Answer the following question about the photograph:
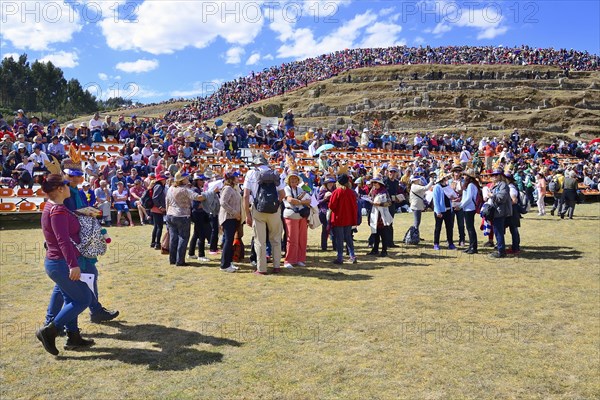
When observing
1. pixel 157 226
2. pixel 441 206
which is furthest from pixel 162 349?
pixel 441 206

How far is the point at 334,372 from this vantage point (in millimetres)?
4305

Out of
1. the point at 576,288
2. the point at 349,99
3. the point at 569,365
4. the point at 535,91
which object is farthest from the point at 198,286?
the point at 535,91

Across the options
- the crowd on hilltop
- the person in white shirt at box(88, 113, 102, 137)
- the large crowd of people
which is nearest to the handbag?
the large crowd of people

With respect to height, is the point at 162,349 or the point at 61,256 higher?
the point at 61,256

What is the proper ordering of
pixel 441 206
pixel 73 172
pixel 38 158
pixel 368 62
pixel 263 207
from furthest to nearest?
pixel 368 62
pixel 38 158
pixel 441 206
pixel 263 207
pixel 73 172

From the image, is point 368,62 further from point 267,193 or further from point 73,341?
point 73,341

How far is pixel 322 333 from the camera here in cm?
527

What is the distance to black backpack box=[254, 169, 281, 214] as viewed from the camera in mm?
7516

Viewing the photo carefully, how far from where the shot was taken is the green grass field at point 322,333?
406 centimetres

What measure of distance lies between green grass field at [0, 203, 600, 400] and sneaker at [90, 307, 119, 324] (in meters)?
0.10

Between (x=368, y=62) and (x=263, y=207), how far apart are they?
55.4m

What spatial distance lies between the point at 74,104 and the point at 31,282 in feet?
263

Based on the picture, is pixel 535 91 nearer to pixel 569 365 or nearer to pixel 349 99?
pixel 349 99

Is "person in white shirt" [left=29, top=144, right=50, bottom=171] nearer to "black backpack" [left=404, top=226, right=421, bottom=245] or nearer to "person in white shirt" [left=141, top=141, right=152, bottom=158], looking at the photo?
"person in white shirt" [left=141, top=141, right=152, bottom=158]
